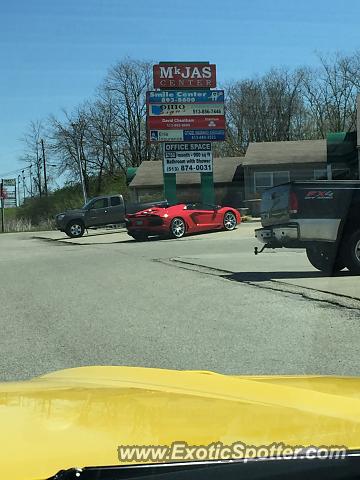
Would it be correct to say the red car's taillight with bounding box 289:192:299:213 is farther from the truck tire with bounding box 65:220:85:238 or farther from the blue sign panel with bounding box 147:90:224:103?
the blue sign panel with bounding box 147:90:224:103

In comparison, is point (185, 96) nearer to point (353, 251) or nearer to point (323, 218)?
point (323, 218)

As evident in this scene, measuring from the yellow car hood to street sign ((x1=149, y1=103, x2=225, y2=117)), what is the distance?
102 feet

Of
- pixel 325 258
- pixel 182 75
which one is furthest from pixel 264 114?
pixel 325 258

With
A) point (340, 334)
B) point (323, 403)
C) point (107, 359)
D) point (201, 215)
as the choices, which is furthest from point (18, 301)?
point (201, 215)

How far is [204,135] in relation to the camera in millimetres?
33781

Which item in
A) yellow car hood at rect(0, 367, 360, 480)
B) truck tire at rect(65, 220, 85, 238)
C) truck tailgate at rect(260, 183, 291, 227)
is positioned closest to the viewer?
yellow car hood at rect(0, 367, 360, 480)

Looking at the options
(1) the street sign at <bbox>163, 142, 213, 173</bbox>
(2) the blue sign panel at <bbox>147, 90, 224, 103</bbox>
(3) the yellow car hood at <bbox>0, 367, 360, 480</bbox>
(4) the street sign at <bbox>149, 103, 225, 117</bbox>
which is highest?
(2) the blue sign panel at <bbox>147, 90, 224, 103</bbox>

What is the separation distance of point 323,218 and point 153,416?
31.0 ft

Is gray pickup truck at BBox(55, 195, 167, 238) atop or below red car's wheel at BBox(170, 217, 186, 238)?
atop

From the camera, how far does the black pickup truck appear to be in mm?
11055

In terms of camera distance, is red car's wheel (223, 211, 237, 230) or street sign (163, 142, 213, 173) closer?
red car's wheel (223, 211, 237, 230)

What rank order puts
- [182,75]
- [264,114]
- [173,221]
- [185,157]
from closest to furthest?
[173,221] → [185,157] → [182,75] → [264,114]

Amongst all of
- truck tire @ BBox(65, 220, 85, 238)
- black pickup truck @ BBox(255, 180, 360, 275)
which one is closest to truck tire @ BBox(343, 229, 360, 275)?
black pickup truck @ BBox(255, 180, 360, 275)

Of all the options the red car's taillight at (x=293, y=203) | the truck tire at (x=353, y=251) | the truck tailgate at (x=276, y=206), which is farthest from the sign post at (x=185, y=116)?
the truck tire at (x=353, y=251)
